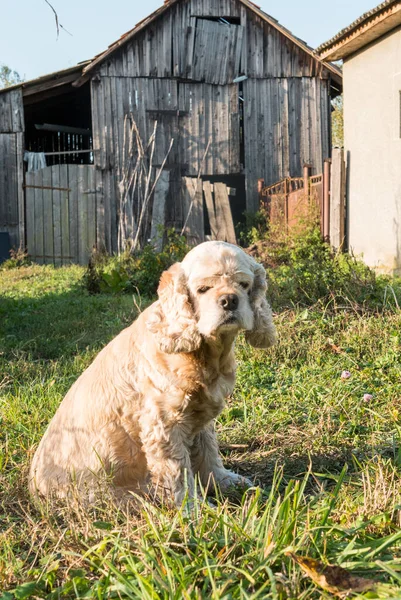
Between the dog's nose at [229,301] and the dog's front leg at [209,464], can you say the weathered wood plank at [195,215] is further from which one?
the dog's nose at [229,301]

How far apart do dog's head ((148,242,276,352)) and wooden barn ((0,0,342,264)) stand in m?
13.2

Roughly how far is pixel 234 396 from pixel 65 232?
42.3 feet

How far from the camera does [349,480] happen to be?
325 cm

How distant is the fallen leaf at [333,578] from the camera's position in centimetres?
200

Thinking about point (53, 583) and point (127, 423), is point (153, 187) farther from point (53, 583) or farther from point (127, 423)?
point (53, 583)

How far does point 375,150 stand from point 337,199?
1273 mm

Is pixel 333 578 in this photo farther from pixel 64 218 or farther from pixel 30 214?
pixel 30 214

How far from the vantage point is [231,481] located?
12.1ft

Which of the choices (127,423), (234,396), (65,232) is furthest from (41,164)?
(127,423)

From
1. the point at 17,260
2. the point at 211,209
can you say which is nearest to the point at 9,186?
the point at 17,260

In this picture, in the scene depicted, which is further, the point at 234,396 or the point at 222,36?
the point at 222,36

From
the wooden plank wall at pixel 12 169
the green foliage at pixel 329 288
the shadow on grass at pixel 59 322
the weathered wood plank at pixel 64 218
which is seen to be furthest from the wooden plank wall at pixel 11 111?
the green foliage at pixel 329 288

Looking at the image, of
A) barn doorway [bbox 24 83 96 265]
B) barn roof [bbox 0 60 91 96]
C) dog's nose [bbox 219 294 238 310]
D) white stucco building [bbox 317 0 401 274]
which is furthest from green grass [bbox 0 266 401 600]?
barn roof [bbox 0 60 91 96]

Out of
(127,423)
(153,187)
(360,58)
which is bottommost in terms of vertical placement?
(127,423)
